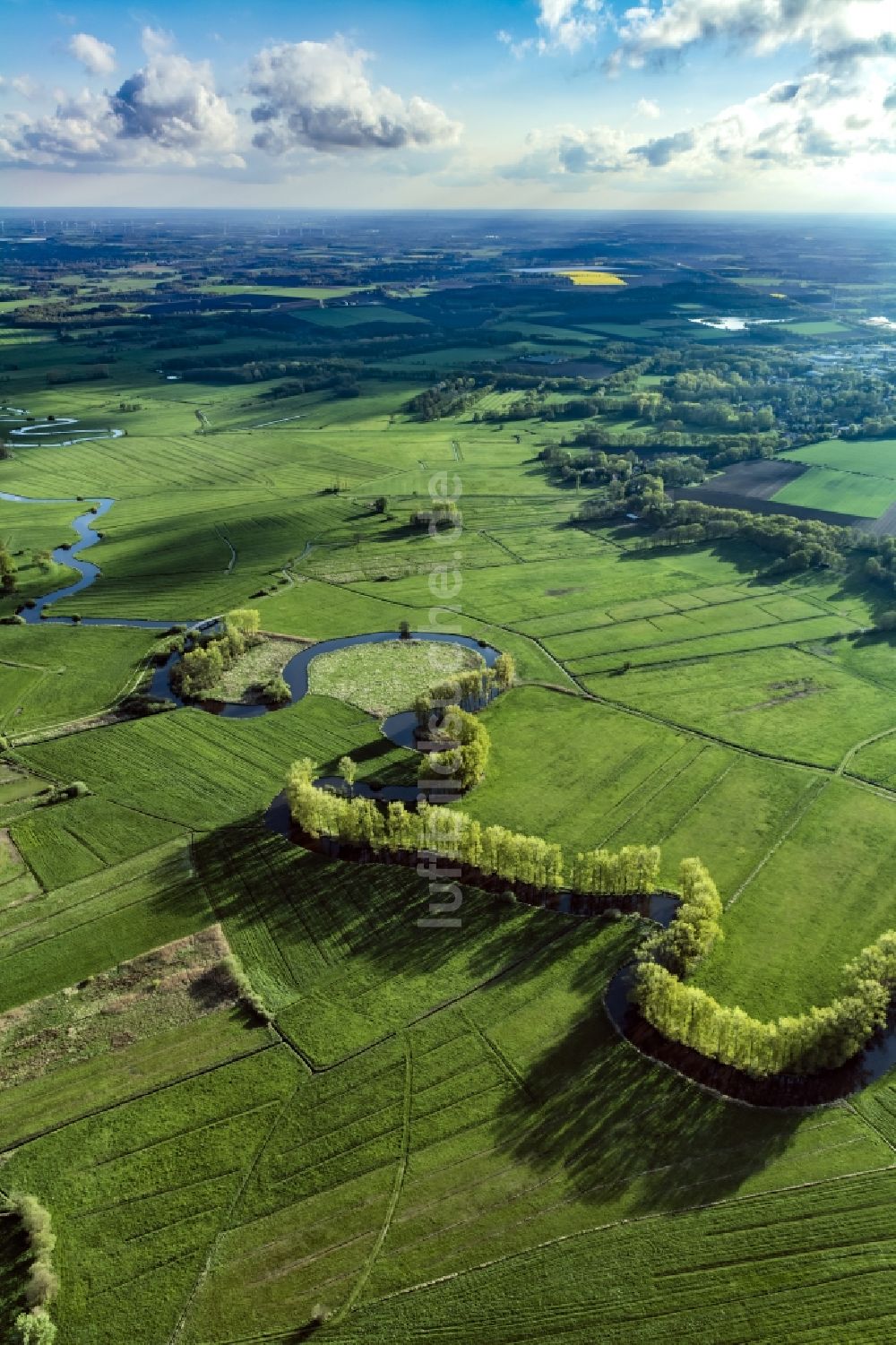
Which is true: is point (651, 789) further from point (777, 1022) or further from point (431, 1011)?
point (431, 1011)

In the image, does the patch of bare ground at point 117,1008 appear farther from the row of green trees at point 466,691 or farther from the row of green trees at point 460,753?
the row of green trees at point 466,691

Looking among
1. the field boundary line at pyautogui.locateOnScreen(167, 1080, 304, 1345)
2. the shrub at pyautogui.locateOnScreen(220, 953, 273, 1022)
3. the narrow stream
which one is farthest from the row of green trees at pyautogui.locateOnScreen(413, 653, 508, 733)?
the field boundary line at pyautogui.locateOnScreen(167, 1080, 304, 1345)

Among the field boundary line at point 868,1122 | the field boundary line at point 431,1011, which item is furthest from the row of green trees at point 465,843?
the field boundary line at point 868,1122

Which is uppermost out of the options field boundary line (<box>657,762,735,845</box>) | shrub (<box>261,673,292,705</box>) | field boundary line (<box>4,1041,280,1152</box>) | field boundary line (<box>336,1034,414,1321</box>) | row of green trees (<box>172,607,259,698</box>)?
row of green trees (<box>172,607,259,698</box>)

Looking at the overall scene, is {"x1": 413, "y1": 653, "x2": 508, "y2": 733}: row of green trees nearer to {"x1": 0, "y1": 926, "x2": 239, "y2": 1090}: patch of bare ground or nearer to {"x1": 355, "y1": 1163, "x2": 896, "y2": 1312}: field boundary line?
{"x1": 0, "y1": 926, "x2": 239, "y2": 1090}: patch of bare ground

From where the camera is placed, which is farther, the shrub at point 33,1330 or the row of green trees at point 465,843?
the row of green trees at point 465,843

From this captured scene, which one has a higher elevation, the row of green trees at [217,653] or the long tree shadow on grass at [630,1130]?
the row of green trees at [217,653]

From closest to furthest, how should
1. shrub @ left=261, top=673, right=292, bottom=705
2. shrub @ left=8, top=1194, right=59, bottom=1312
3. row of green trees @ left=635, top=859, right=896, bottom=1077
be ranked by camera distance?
A: shrub @ left=8, top=1194, right=59, bottom=1312, row of green trees @ left=635, top=859, right=896, bottom=1077, shrub @ left=261, top=673, right=292, bottom=705
